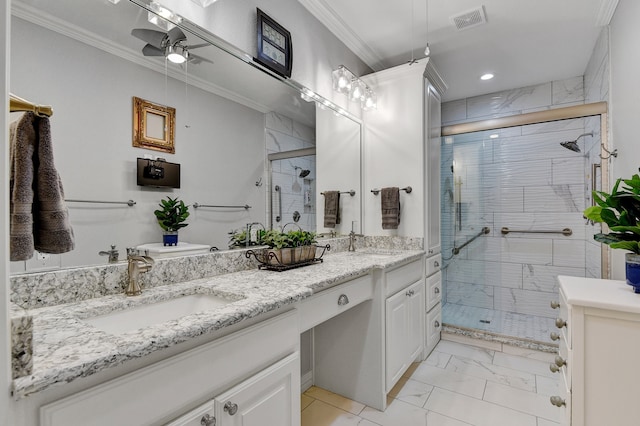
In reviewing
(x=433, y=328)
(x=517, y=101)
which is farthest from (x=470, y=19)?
(x=433, y=328)

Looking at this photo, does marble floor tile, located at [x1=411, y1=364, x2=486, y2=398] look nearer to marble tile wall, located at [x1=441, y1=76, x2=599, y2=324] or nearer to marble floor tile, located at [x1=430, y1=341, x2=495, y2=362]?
marble floor tile, located at [x1=430, y1=341, x2=495, y2=362]

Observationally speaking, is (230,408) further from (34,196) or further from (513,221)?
(513,221)

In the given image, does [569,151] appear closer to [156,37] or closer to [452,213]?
[452,213]

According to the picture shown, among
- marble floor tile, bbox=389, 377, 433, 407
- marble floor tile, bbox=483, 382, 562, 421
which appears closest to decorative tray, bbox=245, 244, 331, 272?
marble floor tile, bbox=389, 377, 433, 407

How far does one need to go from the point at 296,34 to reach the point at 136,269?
5.44 feet

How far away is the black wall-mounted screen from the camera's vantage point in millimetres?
1171

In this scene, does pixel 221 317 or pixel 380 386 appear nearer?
pixel 221 317

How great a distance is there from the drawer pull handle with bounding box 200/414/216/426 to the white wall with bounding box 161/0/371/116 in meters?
1.46

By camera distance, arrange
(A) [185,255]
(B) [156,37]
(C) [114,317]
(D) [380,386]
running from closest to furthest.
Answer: (C) [114,317] → (B) [156,37] → (A) [185,255] → (D) [380,386]

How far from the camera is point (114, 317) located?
98 cm

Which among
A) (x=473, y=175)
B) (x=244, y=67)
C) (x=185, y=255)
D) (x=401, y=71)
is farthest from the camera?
(x=473, y=175)

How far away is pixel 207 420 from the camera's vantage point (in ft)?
2.70

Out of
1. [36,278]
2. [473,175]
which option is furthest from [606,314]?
[473,175]

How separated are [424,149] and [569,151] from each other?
1837 millimetres
